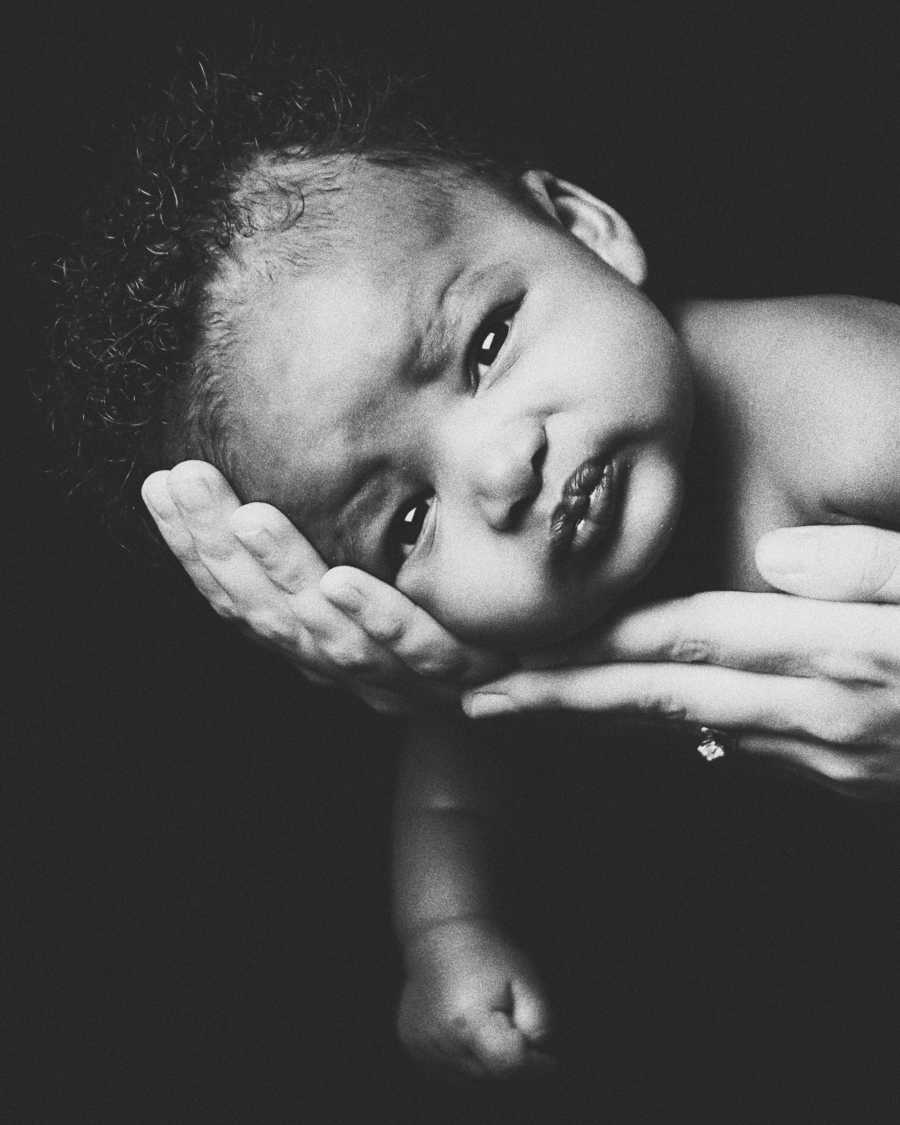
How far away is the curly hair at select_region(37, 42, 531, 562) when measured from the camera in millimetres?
1053

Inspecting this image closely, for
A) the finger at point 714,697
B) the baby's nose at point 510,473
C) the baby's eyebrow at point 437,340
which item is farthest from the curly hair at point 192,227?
the finger at point 714,697

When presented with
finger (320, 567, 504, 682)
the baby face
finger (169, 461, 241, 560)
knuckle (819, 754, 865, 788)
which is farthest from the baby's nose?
knuckle (819, 754, 865, 788)

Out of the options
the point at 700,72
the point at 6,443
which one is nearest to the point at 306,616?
the point at 6,443

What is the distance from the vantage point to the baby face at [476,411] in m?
0.96

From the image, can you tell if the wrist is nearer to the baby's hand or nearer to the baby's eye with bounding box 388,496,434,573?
the baby's hand

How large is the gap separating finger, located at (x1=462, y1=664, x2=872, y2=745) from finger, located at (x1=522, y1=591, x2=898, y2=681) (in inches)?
0.5

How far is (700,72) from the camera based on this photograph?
50.8 inches

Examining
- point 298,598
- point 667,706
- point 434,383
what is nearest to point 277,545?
point 298,598

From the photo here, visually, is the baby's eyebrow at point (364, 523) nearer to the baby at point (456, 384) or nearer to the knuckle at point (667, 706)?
the baby at point (456, 384)

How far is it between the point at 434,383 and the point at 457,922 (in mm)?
519

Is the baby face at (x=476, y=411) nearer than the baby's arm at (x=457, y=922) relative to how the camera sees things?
Yes

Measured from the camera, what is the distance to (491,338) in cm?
100

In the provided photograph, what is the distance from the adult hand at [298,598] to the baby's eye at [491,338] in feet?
0.56

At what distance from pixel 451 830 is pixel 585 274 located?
0.58 meters
